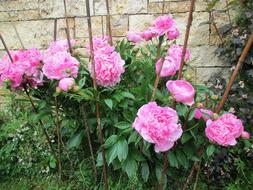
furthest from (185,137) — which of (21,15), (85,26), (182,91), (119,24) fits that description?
(21,15)

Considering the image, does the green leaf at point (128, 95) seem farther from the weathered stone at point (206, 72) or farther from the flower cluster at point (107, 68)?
the weathered stone at point (206, 72)

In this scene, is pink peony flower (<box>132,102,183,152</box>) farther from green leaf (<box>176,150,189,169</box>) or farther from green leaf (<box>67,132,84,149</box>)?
green leaf (<box>67,132,84,149</box>)

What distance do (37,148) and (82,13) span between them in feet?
5.20

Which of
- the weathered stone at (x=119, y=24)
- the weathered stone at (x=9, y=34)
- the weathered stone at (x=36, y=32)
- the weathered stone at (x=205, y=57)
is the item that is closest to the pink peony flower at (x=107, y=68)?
the weathered stone at (x=205, y=57)

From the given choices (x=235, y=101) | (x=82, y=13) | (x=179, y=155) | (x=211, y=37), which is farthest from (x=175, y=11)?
(x=179, y=155)

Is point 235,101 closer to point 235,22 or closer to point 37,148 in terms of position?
point 235,22

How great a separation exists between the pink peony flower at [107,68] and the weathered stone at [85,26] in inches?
75.9

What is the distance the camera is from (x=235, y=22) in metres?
3.12

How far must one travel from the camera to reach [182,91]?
4.65 ft

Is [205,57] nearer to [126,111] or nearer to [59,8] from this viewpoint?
[59,8]

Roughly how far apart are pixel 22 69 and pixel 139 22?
1.92 meters

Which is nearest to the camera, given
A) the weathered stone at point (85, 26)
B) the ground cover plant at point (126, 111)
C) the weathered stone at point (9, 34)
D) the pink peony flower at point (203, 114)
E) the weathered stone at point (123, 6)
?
the ground cover plant at point (126, 111)

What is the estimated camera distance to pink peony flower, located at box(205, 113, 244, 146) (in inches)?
60.8

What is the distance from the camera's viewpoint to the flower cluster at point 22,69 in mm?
1788
